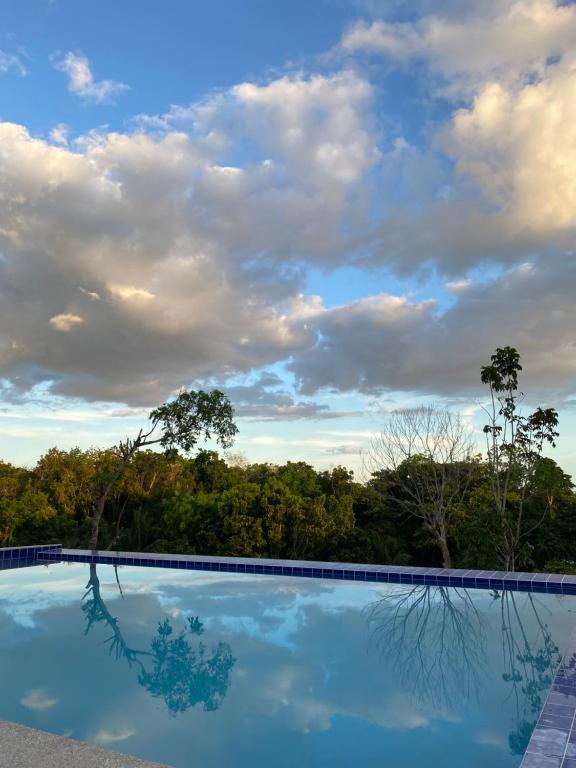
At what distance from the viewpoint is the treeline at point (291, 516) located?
13594mm

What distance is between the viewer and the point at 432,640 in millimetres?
7391

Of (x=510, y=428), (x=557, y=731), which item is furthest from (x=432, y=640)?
(x=510, y=428)

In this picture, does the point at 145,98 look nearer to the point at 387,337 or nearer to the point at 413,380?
the point at 387,337

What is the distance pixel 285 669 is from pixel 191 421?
32.0 ft

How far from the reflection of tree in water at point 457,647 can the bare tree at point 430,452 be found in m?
4.68

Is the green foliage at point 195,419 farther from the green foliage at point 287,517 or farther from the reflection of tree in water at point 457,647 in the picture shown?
the reflection of tree in water at point 457,647

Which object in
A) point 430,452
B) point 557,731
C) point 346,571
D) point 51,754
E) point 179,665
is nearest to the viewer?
point 51,754

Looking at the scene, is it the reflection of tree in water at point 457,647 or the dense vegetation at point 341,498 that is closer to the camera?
the reflection of tree in water at point 457,647

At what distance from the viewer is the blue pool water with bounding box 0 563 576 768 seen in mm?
4746

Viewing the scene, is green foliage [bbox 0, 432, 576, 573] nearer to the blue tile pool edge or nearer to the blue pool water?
the blue tile pool edge

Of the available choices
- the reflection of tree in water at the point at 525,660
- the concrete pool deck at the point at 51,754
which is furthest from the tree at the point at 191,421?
the concrete pool deck at the point at 51,754

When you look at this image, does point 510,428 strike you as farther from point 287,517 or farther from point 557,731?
point 557,731

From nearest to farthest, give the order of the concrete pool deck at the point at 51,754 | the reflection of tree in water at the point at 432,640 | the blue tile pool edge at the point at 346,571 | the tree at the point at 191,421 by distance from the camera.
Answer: the concrete pool deck at the point at 51,754 < the reflection of tree in water at the point at 432,640 < the blue tile pool edge at the point at 346,571 < the tree at the point at 191,421

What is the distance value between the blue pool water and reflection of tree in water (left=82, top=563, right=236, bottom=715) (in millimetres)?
23
